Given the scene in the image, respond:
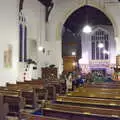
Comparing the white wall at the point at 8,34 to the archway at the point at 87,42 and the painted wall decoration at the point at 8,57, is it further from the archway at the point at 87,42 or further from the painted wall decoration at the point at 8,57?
the archway at the point at 87,42

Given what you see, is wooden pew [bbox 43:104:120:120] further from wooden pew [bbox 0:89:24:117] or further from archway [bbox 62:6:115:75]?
archway [bbox 62:6:115:75]

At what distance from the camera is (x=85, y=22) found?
23609 mm

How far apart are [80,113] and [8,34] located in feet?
30.3

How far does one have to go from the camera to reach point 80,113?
387cm

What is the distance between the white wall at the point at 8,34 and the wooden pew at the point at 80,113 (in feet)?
25.1

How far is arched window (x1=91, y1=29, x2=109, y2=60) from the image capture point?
27266 mm

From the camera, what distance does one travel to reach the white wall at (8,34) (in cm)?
1181

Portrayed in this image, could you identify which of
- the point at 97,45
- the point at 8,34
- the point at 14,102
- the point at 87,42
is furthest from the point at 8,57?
the point at 97,45

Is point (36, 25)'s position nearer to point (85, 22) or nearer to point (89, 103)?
point (85, 22)

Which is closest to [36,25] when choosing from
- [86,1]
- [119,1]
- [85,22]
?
[86,1]

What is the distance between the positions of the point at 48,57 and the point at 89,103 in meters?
13.4

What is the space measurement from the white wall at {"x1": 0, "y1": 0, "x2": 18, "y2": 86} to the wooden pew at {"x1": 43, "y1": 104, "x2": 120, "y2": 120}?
7.67m

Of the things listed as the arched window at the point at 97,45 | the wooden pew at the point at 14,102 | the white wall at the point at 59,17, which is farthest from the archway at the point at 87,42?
the wooden pew at the point at 14,102

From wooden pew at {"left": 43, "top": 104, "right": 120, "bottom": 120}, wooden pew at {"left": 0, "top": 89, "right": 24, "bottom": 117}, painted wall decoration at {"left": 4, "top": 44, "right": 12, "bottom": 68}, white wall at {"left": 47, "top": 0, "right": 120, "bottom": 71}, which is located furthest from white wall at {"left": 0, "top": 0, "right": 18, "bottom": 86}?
wooden pew at {"left": 43, "top": 104, "right": 120, "bottom": 120}
